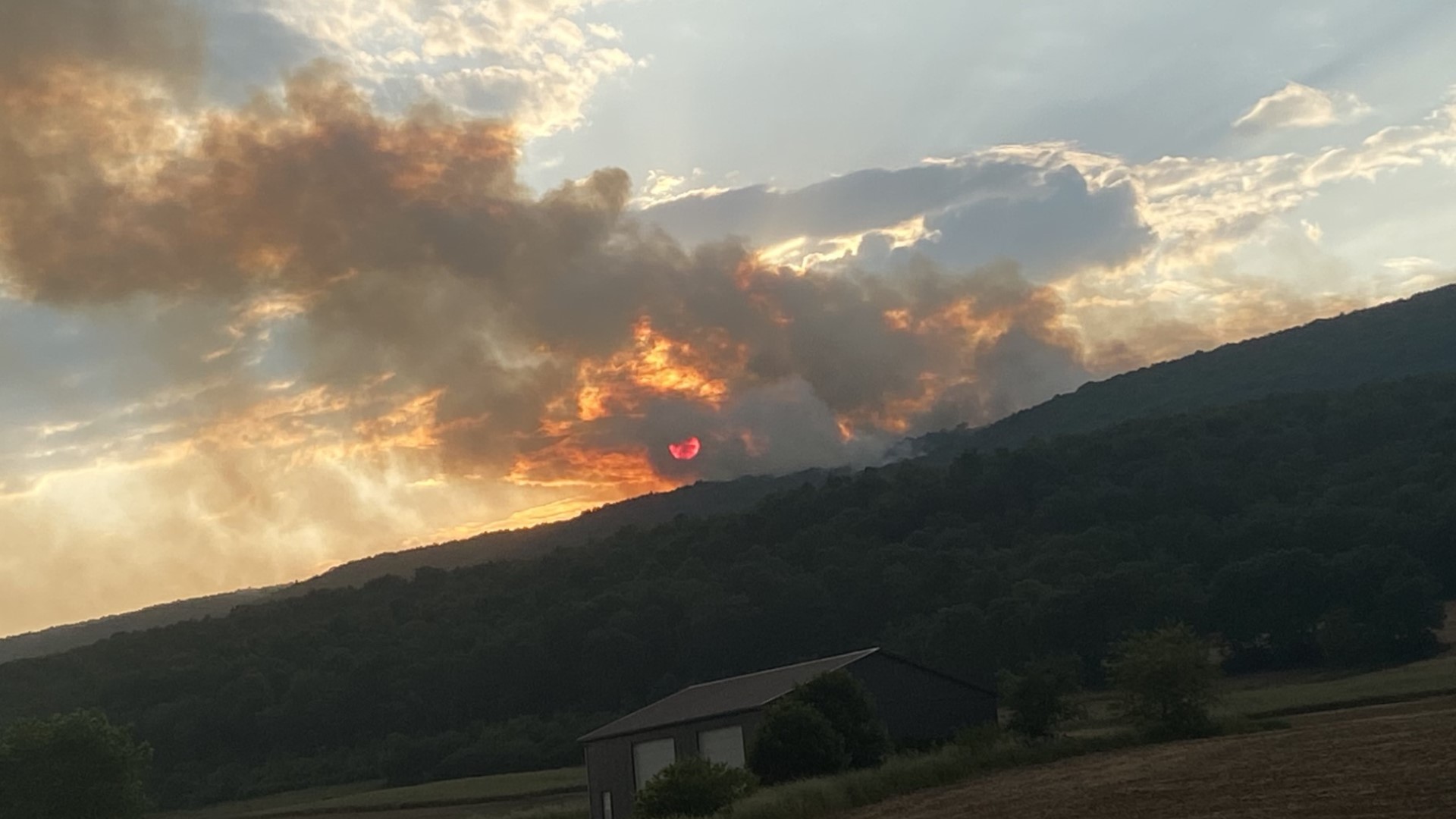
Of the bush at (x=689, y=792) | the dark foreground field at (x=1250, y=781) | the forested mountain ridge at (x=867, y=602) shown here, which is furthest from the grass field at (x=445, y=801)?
the dark foreground field at (x=1250, y=781)

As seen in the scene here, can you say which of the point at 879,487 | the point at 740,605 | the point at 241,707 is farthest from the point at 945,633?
the point at 241,707

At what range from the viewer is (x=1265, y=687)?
81375mm

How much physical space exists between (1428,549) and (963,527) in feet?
167

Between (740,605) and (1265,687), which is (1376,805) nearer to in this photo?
(1265,687)

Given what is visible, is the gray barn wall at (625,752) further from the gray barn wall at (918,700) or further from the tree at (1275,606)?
the tree at (1275,606)

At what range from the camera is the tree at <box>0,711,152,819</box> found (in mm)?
82500

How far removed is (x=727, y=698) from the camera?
55719 mm

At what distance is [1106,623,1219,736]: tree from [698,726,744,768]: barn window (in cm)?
1515

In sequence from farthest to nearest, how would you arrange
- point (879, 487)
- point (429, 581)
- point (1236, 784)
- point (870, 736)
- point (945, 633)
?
1. point (429, 581)
2. point (879, 487)
3. point (945, 633)
4. point (870, 736)
5. point (1236, 784)

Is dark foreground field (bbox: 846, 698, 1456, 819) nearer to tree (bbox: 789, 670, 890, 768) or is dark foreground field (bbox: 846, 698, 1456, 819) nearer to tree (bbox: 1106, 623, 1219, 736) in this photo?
tree (bbox: 1106, 623, 1219, 736)

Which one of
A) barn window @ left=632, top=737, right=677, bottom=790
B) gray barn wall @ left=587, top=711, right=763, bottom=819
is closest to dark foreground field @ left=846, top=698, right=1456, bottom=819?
gray barn wall @ left=587, top=711, right=763, bottom=819

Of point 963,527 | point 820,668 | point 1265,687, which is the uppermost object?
point 963,527

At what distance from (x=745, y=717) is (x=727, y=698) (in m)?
5.76

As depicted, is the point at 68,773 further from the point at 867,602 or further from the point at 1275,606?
the point at 1275,606
